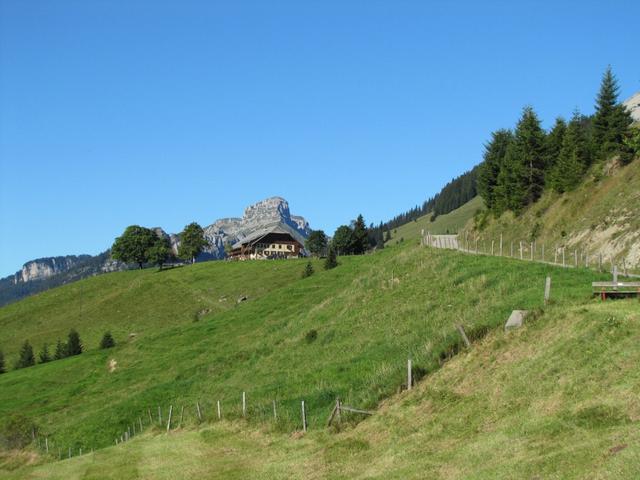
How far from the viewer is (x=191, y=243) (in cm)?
19338

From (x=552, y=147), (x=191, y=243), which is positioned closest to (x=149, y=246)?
(x=191, y=243)

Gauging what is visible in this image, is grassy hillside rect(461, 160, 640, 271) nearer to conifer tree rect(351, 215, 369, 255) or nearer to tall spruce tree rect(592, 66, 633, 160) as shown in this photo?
tall spruce tree rect(592, 66, 633, 160)

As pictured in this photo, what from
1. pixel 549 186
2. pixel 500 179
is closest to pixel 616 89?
pixel 549 186

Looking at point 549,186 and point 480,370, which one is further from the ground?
point 549,186

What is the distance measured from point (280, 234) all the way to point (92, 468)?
15999 cm

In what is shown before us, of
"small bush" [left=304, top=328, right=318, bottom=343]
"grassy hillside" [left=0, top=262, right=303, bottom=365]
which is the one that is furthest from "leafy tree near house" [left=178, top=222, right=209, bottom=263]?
"small bush" [left=304, top=328, right=318, bottom=343]

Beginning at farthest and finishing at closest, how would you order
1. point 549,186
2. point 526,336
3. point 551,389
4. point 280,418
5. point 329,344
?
point 549,186, point 329,344, point 280,418, point 526,336, point 551,389

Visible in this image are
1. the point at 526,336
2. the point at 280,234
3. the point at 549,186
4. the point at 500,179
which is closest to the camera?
the point at 526,336

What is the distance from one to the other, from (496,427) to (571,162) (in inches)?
2701

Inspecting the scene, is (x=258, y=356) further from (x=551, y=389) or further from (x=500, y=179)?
(x=500, y=179)

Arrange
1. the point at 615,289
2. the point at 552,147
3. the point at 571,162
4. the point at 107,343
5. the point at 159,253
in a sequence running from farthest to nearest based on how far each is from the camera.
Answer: the point at 159,253 < the point at 107,343 < the point at 552,147 < the point at 571,162 < the point at 615,289

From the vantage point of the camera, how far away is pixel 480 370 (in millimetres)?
28391

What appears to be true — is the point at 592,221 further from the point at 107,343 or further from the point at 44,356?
the point at 44,356

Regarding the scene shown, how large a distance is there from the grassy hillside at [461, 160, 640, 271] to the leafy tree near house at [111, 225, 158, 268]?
117 meters
